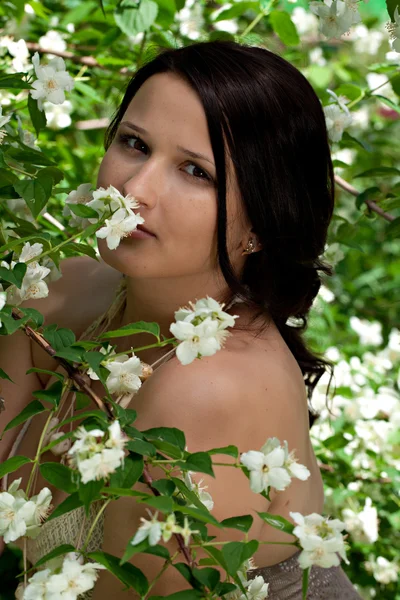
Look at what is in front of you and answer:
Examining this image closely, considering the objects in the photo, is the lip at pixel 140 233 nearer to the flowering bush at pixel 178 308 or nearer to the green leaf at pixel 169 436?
the flowering bush at pixel 178 308

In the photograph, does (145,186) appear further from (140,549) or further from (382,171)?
(382,171)

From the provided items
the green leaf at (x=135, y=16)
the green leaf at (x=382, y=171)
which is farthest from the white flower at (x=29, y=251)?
the green leaf at (x=382, y=171)

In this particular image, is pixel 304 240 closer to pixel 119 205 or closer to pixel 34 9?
pixel 119 205

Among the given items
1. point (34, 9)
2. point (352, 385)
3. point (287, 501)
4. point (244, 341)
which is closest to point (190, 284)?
point (244, 341)

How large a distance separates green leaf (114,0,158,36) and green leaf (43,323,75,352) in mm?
1041

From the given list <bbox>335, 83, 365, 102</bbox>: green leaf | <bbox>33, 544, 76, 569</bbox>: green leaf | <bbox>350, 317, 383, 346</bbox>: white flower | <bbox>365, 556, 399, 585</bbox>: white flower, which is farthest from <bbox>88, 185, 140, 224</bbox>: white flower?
<bbox>350, 317, 383, 346</bbox>: white flower

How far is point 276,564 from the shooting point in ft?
5.87

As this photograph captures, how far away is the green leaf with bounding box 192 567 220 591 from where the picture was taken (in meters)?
0.99

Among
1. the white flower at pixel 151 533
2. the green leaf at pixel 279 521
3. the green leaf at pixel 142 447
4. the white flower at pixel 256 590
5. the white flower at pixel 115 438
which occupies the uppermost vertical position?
the white flower at pixel 115 438

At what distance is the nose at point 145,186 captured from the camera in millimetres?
1440

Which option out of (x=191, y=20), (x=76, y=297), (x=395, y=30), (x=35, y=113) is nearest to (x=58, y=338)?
(x=35, y=113)

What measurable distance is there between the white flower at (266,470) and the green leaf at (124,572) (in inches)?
6.7

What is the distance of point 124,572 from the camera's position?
3.23 ft

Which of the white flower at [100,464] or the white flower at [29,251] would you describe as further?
the white flower at [29,251]
